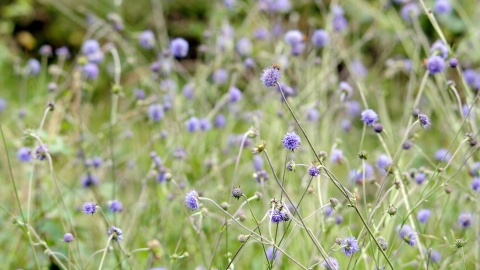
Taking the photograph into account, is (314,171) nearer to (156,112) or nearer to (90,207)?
(90,207)

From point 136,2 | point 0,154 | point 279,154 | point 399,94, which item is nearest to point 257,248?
point 279,154

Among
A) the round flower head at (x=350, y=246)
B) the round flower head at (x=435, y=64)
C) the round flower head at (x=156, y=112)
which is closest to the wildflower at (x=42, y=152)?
the round flower head at (x=156, y=112)

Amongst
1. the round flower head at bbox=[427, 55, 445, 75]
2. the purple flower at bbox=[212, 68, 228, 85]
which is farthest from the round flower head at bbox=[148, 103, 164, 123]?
Result: the round flower head at bbox=[427, 55, 445, 75]

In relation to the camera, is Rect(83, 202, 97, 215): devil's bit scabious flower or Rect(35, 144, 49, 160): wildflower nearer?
Rect(83, 202, 97, 215): devil's bit scabious flower

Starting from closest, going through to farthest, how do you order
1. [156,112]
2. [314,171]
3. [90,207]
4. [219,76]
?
[314,171] → [90,207] → [156,112] → [219,76]

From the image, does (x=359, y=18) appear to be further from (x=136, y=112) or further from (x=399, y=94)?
(x=136, y=112)

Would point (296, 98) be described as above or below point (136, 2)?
below

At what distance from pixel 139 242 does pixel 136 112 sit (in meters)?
0.51

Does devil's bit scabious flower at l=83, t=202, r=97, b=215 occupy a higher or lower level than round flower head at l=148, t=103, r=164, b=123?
lower

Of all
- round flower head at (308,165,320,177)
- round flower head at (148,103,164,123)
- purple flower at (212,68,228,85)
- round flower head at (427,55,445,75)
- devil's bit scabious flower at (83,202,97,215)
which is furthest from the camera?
purple flower at (212,68,228,85)

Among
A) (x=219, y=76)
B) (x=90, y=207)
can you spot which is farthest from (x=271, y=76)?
(x=219, y=76)

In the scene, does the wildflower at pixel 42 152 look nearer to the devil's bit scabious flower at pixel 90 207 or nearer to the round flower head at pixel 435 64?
the devil's bit scabious flower at pixel 90 207

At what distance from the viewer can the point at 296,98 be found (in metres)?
2.59

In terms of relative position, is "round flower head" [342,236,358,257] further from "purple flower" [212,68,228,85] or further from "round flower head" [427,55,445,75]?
"purple flower" [212,68,228,85]
